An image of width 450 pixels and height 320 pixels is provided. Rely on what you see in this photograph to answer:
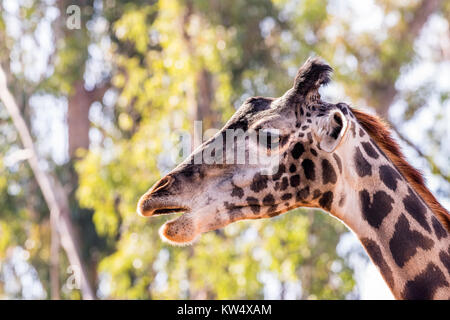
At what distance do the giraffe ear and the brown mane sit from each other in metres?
0.39

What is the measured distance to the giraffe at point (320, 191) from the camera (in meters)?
4.28

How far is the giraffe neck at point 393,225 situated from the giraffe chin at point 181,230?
31.9 inches

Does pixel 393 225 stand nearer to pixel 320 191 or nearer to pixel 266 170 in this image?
pixel 320 191

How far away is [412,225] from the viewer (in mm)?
4430

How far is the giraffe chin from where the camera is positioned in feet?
13.9

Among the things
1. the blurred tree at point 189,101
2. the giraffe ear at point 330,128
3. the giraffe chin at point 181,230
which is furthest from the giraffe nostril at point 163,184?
the blurred tree at point 189,101

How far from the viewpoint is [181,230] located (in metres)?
4.23

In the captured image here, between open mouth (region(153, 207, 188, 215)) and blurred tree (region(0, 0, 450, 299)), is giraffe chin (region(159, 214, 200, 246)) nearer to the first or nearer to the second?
open mouth (region(153, 207, 188, 215))

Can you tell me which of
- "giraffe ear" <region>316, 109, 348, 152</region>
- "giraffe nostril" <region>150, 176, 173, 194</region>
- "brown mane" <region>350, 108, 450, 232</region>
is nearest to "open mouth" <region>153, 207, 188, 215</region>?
"giraffe nostril" <region>150, 176, 173, 194</region>

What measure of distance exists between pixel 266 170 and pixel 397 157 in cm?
92

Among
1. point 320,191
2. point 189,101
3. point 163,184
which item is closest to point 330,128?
point 320,191

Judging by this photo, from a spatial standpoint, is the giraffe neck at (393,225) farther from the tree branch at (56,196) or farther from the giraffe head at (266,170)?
the tree branch at (56,196)

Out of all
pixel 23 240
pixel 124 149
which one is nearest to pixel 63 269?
pixel 23 240

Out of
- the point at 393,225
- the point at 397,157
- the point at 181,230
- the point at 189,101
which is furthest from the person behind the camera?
the point at 189,101
